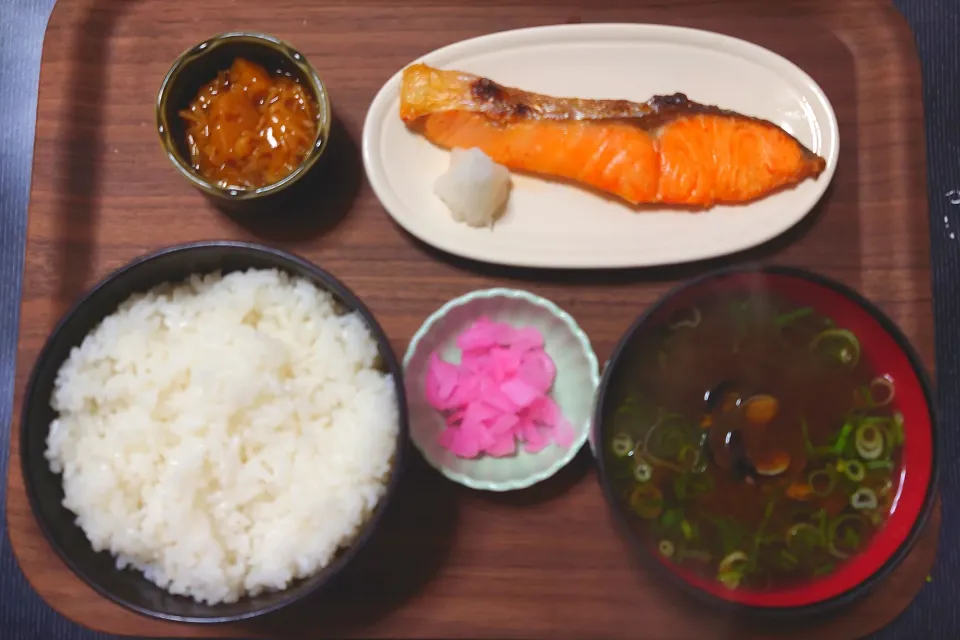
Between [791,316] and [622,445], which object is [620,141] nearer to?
[791,316]

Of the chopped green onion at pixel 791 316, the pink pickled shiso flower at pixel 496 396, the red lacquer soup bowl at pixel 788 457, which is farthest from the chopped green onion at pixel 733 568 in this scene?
the chopped green onion at pixel 791 316

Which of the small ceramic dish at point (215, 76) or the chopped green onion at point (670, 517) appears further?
the small ceramic dish at point (215, 76)

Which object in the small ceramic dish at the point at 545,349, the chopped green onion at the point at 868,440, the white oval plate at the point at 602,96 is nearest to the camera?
the chopped green onion at the point at 868,440

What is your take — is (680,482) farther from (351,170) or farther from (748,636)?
(351,170)

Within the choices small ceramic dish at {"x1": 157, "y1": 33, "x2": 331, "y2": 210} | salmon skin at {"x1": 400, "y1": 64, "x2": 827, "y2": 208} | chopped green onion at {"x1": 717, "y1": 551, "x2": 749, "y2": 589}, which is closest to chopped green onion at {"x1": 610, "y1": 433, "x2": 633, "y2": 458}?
chopped green onion at {"x1": 717, "y1": 551, "x2": 749, "y2": 589}

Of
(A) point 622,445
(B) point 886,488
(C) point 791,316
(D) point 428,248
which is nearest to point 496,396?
(A) point 622,445

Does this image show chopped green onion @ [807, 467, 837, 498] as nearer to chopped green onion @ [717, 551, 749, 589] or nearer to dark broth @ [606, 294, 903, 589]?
dark broth @ [606, 294, 903, 589]

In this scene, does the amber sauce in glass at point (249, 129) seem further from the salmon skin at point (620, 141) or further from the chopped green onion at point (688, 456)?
the chopped green onion at point (688, 456)
